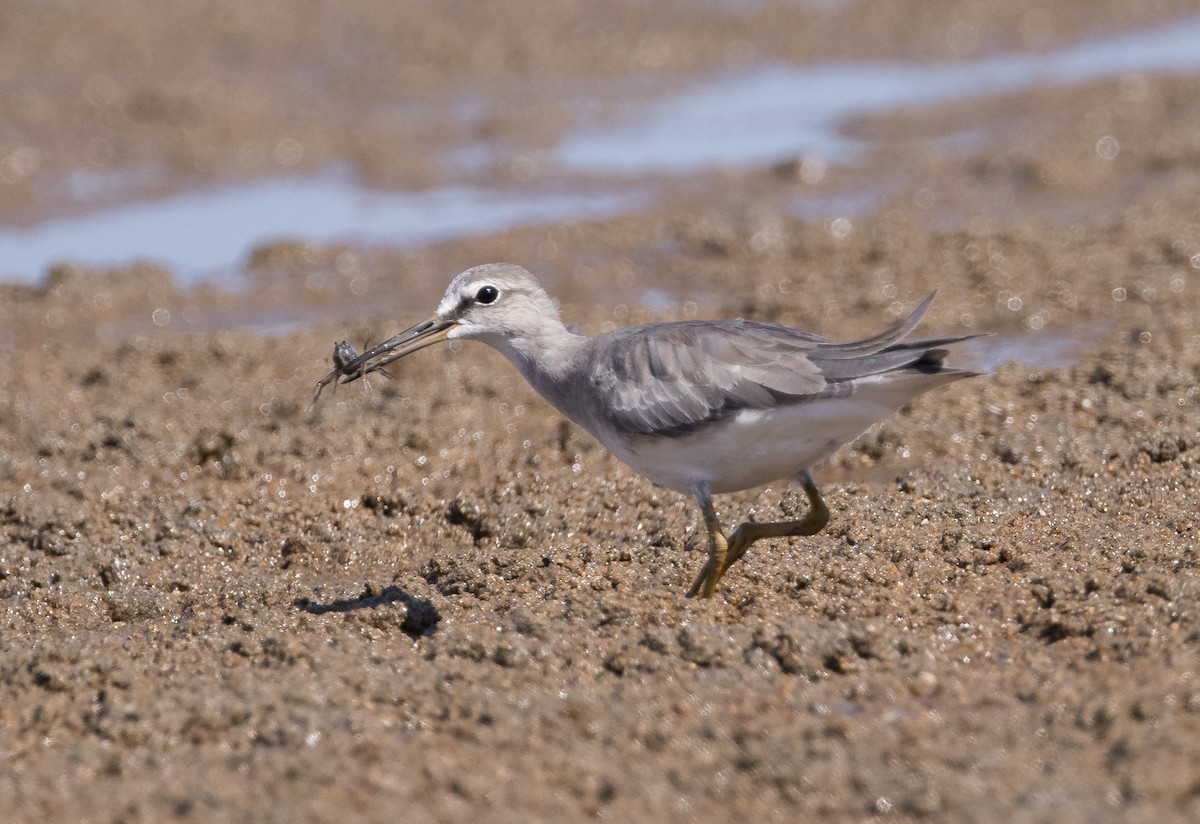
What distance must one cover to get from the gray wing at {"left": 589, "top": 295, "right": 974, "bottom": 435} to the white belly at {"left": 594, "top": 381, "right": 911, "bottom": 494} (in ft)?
0.16

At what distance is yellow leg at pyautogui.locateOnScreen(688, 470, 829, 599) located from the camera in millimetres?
5551

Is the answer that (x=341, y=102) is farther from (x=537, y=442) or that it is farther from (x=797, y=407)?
(x=797, y=407)

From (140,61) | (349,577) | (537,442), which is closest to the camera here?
(349,577)

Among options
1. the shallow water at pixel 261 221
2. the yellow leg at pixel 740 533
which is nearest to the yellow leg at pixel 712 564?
the yellow leg at pixel 740 533

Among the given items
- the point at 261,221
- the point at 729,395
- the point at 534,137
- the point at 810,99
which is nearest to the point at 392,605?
the point at 729,395

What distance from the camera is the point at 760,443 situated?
561cm

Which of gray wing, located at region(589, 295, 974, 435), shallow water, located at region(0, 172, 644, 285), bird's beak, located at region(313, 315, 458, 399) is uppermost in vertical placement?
shallow water, located at region(0, 172, 644, 285)

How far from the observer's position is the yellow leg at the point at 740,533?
18.2 feet

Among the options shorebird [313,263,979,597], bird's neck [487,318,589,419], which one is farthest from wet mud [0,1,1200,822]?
bird's neck [487,318,589,419]

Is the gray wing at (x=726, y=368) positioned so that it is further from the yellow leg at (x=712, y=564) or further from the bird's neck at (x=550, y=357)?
the yellow leg at (x=712, y=564)

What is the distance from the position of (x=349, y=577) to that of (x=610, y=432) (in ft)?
4.94

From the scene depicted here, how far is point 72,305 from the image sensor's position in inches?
434

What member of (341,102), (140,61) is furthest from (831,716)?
(140,61)

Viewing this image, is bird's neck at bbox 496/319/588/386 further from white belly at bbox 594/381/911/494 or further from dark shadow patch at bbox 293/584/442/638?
dark shadow patch at bbox 293/584/442/638
